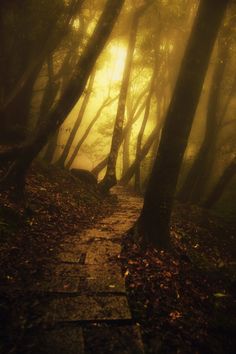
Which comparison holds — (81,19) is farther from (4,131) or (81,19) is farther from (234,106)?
(234,106)

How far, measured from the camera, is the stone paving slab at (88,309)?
4.00 m

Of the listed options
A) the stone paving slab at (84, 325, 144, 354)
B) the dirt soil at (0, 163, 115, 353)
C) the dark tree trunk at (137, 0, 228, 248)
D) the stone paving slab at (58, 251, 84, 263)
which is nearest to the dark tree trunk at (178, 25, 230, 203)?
the dirt soil at (0, 163, 115, 353)

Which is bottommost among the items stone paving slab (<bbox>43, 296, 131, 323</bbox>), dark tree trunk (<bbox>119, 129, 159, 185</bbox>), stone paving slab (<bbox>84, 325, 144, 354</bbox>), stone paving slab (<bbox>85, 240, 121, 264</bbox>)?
stone paving slab (<bbox>84, 325, 144, 354</bbox>)

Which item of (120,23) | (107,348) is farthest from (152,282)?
(120,23)

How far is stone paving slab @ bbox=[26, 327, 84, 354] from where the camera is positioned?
3.37 metres

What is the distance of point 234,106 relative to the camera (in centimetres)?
2230

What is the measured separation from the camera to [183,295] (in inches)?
208

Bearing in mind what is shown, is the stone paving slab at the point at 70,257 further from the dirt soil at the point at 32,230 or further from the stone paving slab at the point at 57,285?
the stone paving slab at the point at 57,285

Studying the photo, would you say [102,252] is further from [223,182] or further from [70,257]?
[223,182]

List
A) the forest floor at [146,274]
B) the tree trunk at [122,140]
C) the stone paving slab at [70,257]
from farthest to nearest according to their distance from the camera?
the tree trunk at [122,140]
the stone paving slab at [70,257]
the forest floor at [146,274]

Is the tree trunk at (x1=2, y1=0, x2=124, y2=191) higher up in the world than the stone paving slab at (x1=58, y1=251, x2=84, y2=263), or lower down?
higher up

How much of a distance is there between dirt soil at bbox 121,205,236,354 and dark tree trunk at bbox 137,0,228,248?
78 centimetres

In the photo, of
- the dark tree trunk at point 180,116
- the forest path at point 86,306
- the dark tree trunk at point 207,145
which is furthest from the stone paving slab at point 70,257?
the dark tree trunk at point 207,145

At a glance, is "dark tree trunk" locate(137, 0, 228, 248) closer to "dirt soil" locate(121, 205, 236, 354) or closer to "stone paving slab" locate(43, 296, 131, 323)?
"dirt soil" locate(121, 205, 236, 354)
